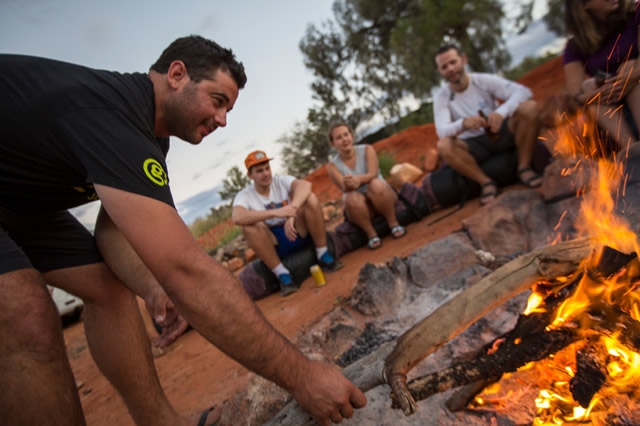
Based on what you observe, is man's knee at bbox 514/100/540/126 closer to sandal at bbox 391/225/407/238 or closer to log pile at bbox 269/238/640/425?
sandal at bbox 391/225/407/238

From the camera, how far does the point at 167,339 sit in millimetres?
3438

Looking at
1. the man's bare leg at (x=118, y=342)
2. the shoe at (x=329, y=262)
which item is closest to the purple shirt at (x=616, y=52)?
the shoe at (x=329, y=262)

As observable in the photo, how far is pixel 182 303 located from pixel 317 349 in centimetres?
118

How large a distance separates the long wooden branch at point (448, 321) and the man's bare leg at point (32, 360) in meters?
0.63

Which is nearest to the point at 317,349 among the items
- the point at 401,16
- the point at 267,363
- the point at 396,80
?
the point at 267,363

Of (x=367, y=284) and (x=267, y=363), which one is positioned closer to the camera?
(x=267, y=363)

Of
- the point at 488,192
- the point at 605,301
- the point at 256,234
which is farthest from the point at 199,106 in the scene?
the point at 488,192

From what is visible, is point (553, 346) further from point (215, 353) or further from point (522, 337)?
point (215, 353)

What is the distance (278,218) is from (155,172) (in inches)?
110

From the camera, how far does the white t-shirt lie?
3.94m

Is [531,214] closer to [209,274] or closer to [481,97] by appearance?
[481,97]

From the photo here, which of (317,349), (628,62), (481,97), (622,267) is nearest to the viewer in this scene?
(622,267)

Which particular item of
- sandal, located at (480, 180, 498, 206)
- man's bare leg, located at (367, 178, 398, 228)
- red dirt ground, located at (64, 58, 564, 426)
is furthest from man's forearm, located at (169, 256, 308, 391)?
sandal, located at (480, 180, 498, 206)

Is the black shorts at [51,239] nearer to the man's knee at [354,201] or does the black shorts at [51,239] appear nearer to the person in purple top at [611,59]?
the man's knee at [354,201]
